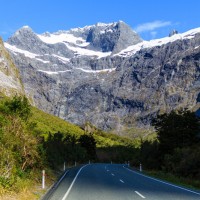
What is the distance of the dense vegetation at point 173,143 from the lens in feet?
115

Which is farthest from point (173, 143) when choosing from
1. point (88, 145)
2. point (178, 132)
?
point (88, 145)

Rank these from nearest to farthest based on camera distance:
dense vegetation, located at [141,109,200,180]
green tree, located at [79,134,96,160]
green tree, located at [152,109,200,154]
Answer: dense vegetation, located at [141,109,200,180], green tree, located at [152,109,200,154], green tree, located at [79,134,96,160]

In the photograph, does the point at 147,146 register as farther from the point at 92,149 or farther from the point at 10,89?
the point at 10,89

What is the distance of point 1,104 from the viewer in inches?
888

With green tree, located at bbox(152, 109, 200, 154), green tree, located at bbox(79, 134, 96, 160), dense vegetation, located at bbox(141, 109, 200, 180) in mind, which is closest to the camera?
dense vegetation, located at bbox(141, 109, 200, 180)

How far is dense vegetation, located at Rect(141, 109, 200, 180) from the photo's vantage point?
3503cm

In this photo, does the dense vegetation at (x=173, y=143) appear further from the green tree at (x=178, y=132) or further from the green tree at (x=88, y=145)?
the green tree at (x=88, y=145)

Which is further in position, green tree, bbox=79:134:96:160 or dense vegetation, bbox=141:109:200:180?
green tree, bbox=79:134:96:160

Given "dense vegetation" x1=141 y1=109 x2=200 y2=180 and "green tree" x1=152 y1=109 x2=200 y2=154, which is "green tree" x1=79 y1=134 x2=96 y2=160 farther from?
"green tree" x1=152 y1=109 x2=200 y2=154

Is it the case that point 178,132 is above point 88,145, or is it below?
below

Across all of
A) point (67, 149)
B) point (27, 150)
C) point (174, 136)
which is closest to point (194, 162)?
point (174, 136)

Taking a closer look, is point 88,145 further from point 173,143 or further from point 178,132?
point 178,132

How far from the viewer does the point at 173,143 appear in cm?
4203

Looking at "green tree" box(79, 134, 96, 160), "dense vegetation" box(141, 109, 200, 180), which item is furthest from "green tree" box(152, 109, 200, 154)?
"green tree" box(79, 134, 96, 160)
